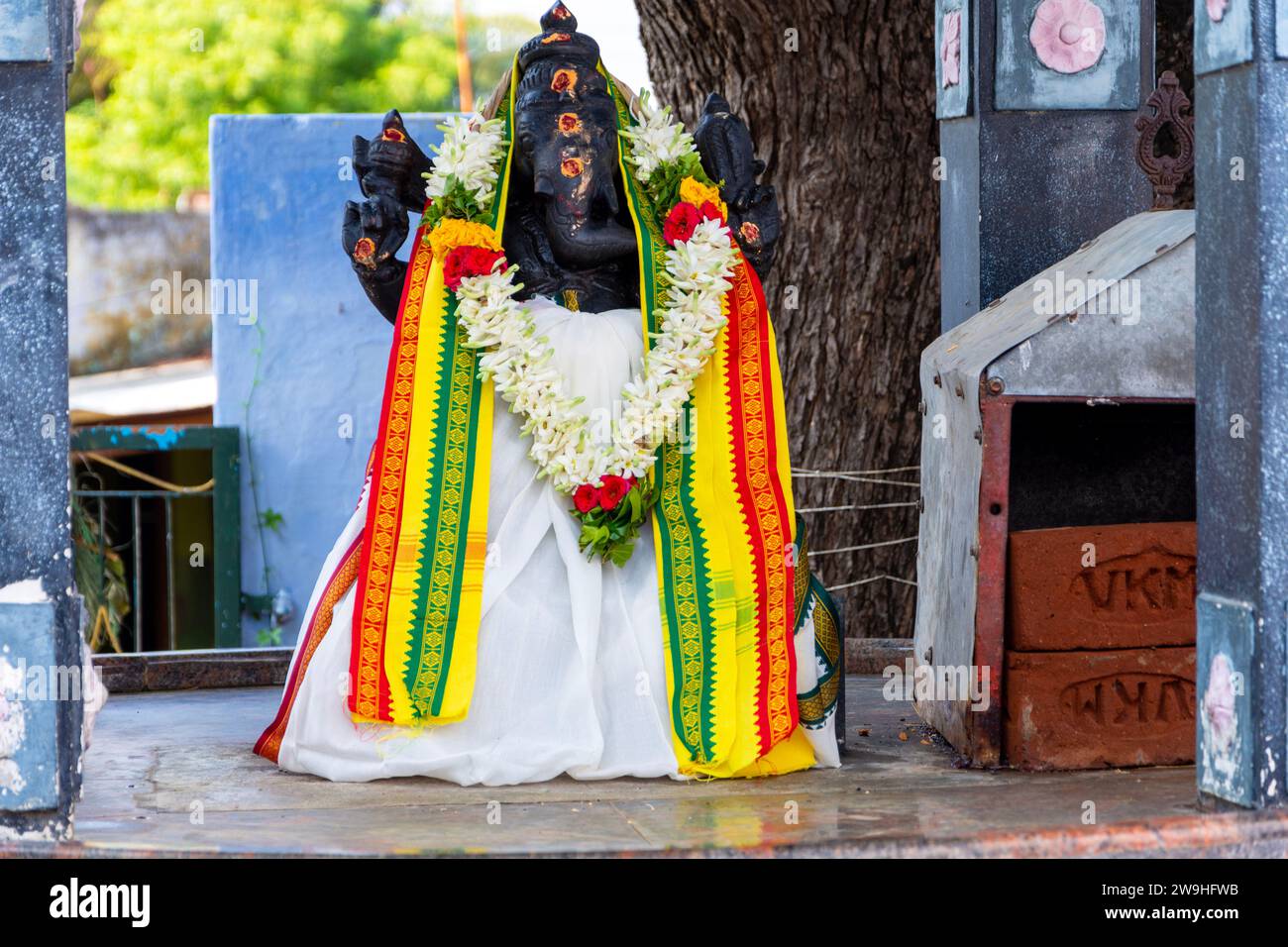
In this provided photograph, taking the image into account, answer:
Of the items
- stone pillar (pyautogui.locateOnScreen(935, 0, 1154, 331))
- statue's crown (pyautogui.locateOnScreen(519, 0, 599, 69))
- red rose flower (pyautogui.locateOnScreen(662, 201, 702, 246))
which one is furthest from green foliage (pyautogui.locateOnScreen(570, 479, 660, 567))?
stone pillar (pyautogui.locateOnScreen(935, 0, 1154, 331))

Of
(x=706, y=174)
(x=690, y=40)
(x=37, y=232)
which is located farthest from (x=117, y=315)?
(x=37, y=232)

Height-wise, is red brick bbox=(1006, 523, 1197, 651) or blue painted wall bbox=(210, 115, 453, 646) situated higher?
blue painted wall bbox=(210, 115, 453, 646)

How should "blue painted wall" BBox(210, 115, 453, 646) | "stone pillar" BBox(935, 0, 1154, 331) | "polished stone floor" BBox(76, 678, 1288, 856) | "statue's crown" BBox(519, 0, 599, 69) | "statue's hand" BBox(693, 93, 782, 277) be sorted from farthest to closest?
"blue painted wall" BBox(210, 115, 453, 646) → "stone pillar" BBox(935, 0, 1154, 331) → "statue's hand" BBox(693, 93, 782, 277) → "statue's crown" BBox(519, 0, 599, 69) → "polished stone floor" BBox(76, 678, 1288, 856)

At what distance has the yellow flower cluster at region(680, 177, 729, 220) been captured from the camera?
5.64 metres

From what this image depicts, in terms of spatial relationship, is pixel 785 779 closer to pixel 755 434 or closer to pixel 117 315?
pixel 755 434

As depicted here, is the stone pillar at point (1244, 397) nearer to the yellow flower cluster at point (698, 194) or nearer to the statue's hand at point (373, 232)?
the yellow flower cluster at point (698, 194)

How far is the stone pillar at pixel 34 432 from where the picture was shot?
4.11 metres

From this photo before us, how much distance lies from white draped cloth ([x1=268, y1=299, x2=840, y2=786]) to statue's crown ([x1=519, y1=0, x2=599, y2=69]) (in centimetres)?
87

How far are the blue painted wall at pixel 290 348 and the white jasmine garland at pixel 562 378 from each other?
480cm

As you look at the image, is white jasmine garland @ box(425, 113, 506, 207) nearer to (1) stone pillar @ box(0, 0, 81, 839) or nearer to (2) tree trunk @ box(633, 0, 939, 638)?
(1) stone pillar @ box(0, 0, 81, 839)

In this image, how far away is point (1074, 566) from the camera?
208 inches

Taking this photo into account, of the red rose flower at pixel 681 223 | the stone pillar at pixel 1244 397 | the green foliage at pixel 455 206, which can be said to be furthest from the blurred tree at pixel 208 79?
the stone pillar at pixel 1244 397

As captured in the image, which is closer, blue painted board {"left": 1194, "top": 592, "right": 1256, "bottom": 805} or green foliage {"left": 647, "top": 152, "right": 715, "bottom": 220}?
blue painted board {"left": 1194, "top": 592, "right": 1256, "bottom": 805}

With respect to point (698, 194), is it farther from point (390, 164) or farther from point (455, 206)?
point (390, 164)
